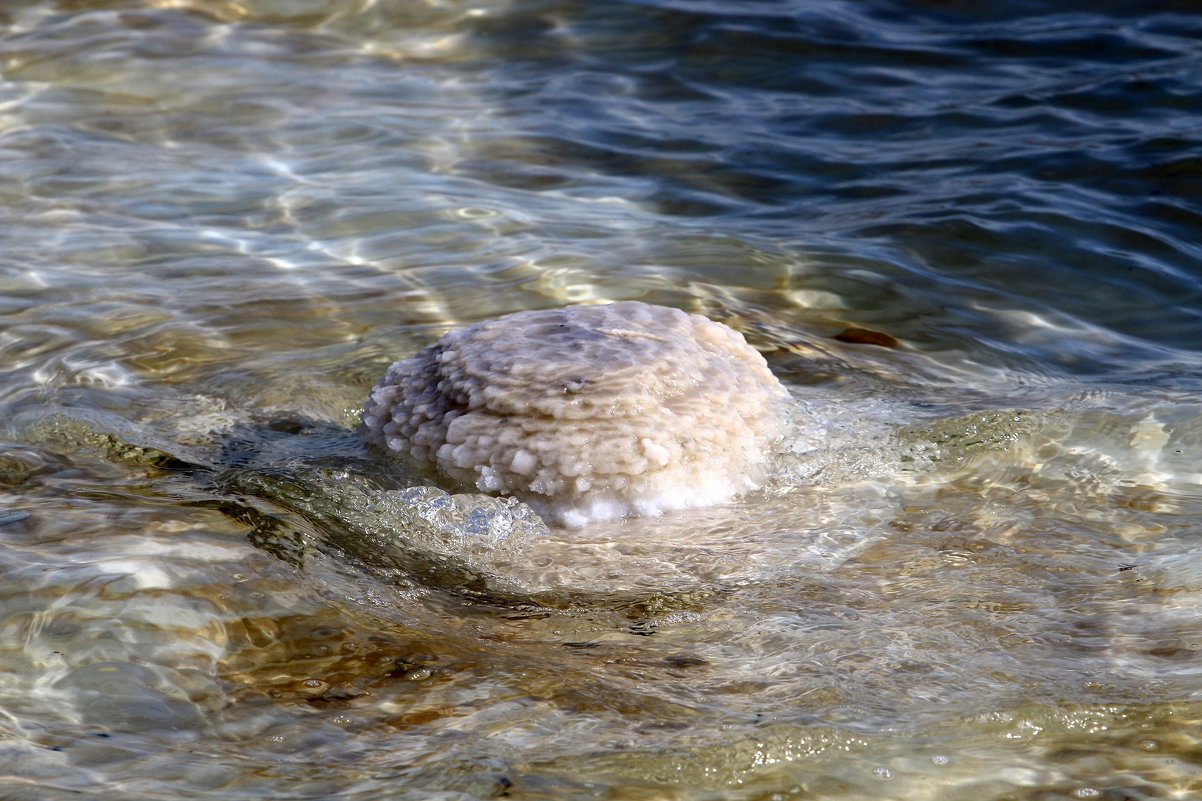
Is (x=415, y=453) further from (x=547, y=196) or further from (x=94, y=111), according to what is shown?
(x=94, y=111)

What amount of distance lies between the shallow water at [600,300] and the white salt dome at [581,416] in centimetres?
9

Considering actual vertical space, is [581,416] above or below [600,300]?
above

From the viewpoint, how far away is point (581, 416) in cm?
302

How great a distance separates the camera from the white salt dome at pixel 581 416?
9.92 ft

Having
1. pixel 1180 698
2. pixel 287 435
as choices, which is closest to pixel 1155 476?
pixel 1180 698

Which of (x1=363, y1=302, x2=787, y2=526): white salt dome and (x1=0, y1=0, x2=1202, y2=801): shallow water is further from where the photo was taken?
(x1=363, y1=302, x2=787, y2=526): white salt dome

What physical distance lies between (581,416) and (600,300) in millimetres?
1744

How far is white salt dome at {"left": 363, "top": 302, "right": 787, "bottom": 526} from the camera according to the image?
3023mm

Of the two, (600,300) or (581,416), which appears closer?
(581,416)

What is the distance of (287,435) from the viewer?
3695mm

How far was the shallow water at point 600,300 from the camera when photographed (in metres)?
2.33

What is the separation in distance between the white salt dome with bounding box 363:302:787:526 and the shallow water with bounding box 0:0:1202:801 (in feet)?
0.31

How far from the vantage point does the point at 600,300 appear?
4723mm

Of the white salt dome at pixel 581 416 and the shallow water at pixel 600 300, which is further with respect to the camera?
the white salt dome at pixel 581 416
